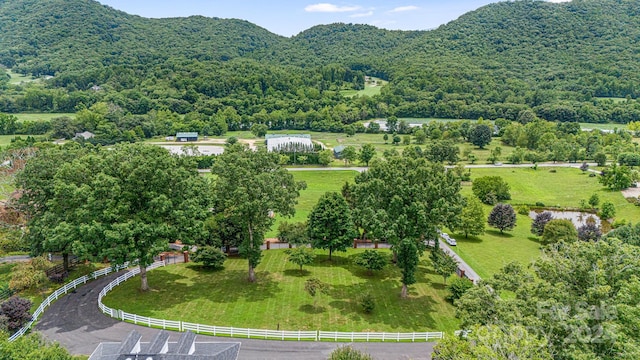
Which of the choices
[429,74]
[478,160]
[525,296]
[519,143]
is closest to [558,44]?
[429,74]

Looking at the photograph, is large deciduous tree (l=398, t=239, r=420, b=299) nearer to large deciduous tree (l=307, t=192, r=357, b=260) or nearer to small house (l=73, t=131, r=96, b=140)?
large deciduous tree (l=307, t=192, r=357, b=260)

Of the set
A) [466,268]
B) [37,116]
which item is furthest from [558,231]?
[37,116]

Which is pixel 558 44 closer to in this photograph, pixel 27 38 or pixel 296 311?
pixel 296 311

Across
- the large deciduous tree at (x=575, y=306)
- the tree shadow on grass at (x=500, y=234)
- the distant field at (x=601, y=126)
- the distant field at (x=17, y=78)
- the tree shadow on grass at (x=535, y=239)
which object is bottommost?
the tree shadow on grass at (x=535, y=239)

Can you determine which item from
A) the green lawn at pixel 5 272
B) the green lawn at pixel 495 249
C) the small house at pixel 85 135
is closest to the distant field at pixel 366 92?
the small house at pixel 85 135

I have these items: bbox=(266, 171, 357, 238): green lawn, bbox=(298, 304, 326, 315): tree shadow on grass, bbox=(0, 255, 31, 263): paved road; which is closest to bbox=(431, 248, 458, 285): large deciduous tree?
bbox=(298, 304, 326, 315): tree shadow on grass

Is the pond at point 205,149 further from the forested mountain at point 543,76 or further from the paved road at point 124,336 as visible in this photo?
the forested mountain at point 543,76
